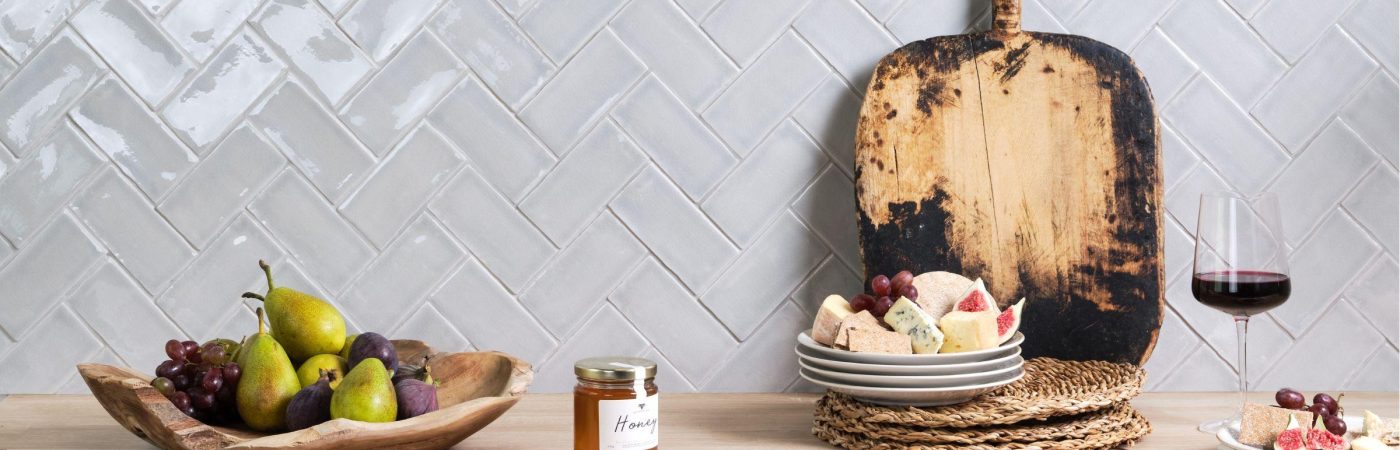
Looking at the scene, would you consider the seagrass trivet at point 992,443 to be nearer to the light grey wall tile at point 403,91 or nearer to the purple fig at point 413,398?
the purple fig at point 413,398

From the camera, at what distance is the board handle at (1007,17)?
1502mm

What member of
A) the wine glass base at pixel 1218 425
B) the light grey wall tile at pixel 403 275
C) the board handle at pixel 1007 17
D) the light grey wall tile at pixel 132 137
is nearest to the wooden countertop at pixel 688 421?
the wine glass base at pixel 1218 425

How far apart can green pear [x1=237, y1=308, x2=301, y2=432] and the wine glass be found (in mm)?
1085

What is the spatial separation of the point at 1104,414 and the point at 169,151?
52.8 inches

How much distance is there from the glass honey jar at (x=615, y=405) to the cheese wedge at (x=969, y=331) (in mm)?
358

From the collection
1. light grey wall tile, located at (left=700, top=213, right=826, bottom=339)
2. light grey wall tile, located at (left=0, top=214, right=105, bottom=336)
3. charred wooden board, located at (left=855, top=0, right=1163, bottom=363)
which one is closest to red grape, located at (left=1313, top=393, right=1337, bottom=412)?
charred wooden board, located at (left=855, top=0, right=1163, bottom=363)

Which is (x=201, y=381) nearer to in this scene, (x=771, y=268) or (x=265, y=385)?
(x=265, y=385)

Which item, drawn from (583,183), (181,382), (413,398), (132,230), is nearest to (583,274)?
(583,183)

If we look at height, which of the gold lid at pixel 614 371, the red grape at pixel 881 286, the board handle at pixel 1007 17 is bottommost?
the red grape at pixel 881 286

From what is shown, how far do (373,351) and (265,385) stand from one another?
12 cm

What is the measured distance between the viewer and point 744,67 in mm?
1552

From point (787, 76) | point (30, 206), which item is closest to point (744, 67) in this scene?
point (787, 76)

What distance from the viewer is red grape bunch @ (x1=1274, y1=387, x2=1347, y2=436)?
45.5 inches

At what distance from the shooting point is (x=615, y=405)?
1.06 meters
